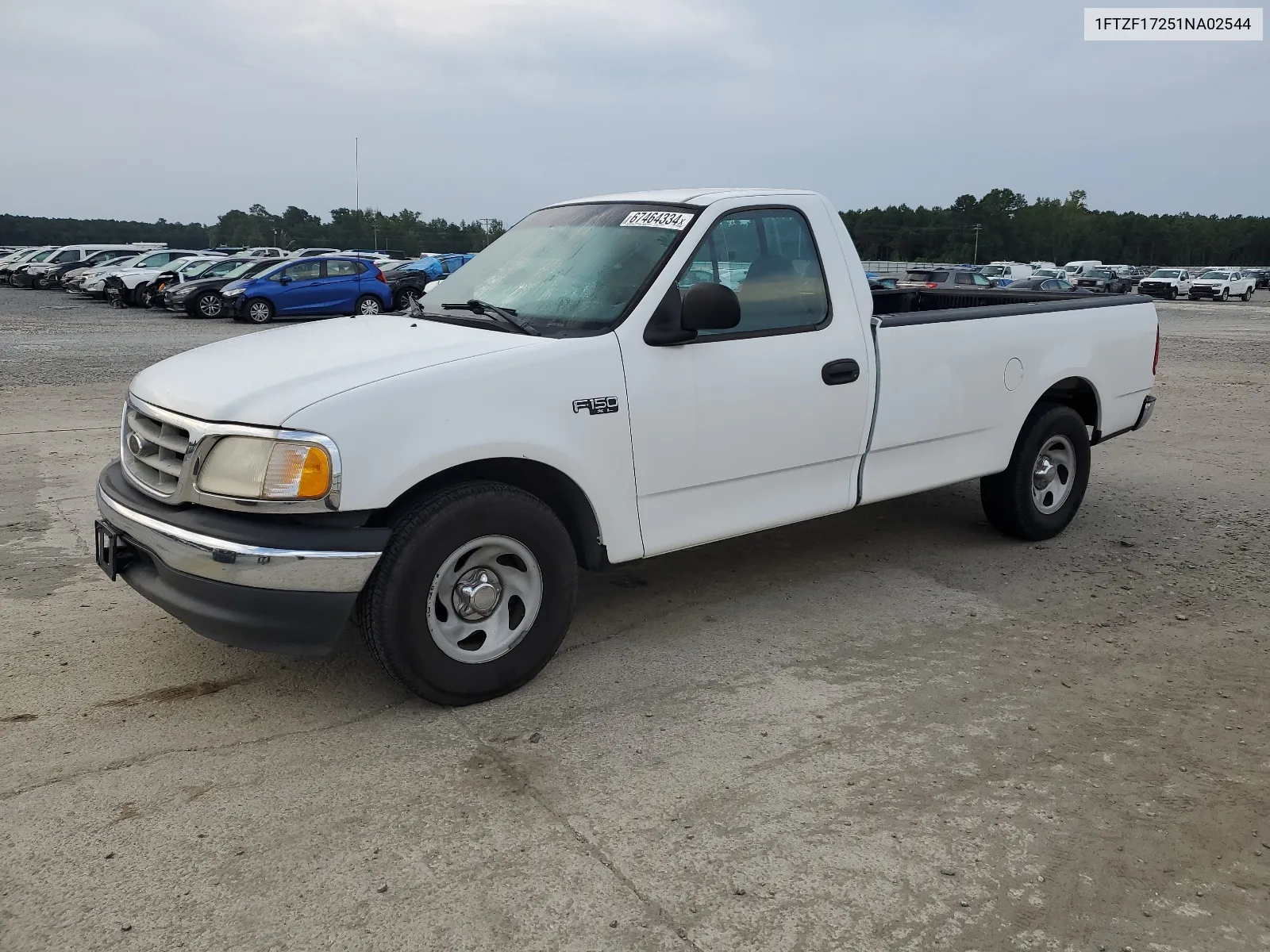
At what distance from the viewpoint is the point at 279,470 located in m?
3.48

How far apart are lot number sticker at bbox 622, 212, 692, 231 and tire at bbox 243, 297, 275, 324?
69.1 feet

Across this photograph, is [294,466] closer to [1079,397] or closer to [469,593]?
[469,593]

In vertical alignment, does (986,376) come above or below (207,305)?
below

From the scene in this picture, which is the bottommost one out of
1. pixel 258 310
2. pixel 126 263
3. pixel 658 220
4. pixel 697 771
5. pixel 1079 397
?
pixel 697 771

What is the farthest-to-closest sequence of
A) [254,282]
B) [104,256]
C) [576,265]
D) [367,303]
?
[104,256] → [367,303] → [254,282] → [576,265]

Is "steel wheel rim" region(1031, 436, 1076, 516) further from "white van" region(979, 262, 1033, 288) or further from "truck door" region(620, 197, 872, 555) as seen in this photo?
"white van" region(979, 262, 1033, 288)

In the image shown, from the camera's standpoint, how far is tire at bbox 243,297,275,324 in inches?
939

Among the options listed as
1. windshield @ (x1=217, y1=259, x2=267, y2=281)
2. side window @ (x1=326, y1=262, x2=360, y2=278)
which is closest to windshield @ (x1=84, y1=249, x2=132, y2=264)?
windshield @ (x1=217, y1=259, x2=267, y2=281)

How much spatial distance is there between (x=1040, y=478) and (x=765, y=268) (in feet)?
8.15

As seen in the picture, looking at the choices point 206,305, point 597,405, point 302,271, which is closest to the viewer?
point 597,405

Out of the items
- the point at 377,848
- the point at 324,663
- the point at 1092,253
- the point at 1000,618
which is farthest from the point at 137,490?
the point at 1092,253

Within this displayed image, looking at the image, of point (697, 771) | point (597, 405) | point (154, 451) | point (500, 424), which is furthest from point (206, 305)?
point (697, 771)

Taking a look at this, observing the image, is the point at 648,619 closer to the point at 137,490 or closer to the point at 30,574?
the point at 137,490

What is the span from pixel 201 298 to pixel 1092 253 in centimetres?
12894
